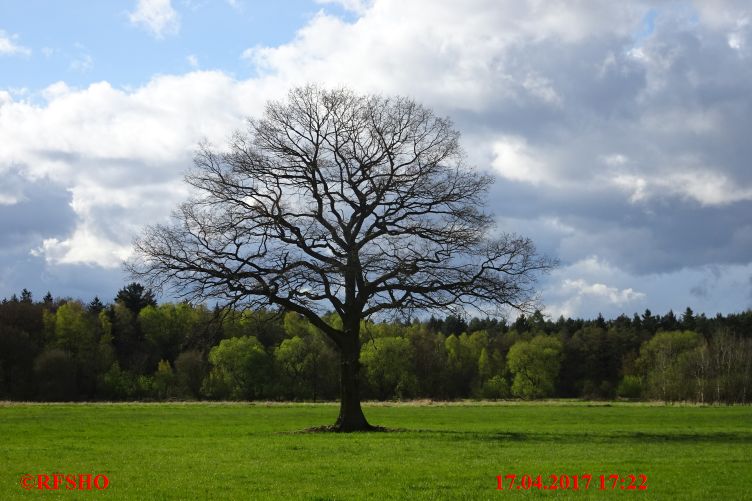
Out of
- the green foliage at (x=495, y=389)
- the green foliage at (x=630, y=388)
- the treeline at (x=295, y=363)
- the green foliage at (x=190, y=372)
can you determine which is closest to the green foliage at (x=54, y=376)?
the treeline at (x=295, y=363)

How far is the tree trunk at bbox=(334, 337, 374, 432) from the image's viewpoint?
33.8 meters

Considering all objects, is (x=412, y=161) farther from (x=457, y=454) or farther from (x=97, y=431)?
(x=97, y=431)

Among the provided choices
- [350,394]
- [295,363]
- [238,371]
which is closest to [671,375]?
[295,363]

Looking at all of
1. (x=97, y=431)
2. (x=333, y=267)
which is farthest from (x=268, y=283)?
(x=97, y=431)

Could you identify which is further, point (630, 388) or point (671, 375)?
point (630, 388)

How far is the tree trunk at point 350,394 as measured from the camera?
33.8m

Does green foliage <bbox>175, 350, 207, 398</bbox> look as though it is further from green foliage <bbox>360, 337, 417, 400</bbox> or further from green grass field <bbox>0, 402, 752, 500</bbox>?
green grass field <bbox>0, 402, 752, 500</bbox>

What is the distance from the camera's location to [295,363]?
103938 millimetres
